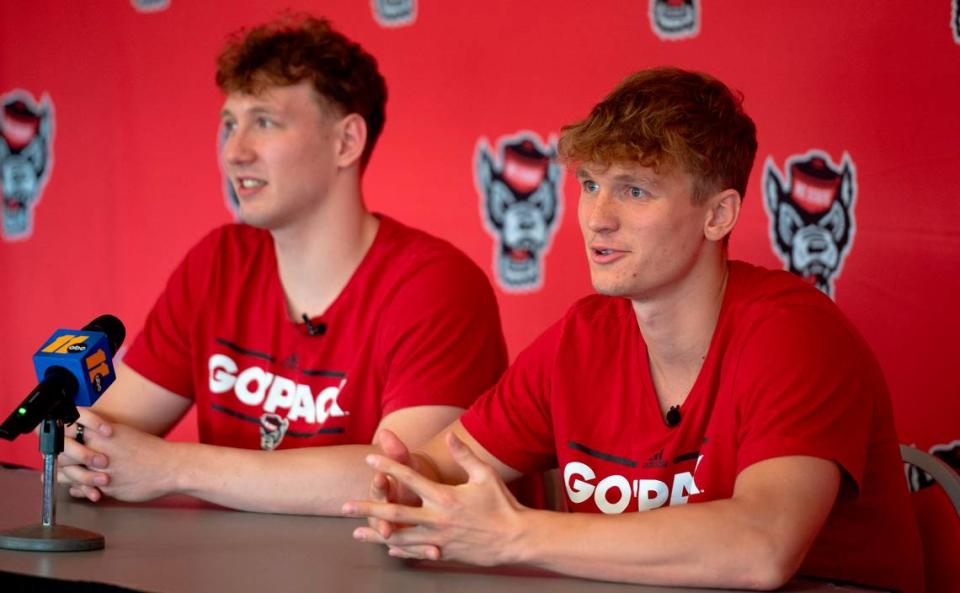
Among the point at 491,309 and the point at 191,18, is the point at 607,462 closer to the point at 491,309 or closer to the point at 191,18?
the point at 491,309

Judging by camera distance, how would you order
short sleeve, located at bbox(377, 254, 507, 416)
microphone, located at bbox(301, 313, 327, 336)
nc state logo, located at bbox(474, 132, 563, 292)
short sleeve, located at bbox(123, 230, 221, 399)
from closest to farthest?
short sleeve, located at bbox(377, 254, 507, 416)
microphone, located at bbox(301, 313, 327, 336)
short sleeve, located at bbox(123, 230, 221, 399)
nc state logo, located at bbox(474, 132, 563, 292)

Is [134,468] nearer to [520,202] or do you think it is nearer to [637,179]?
[637,179]

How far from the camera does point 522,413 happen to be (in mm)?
1969

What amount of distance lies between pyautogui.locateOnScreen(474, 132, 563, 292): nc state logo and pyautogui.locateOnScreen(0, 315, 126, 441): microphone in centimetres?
142

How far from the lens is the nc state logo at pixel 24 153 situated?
362cm

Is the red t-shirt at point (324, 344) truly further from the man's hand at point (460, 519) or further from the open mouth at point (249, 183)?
the man's hand at point (460, 519)

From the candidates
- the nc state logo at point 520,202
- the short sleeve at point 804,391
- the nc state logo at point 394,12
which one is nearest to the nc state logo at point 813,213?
the nc state logo at point 520,202

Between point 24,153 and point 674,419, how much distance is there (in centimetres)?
241

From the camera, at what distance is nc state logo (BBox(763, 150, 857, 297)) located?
2553 millimetres

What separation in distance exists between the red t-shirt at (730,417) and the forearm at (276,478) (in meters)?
0.20

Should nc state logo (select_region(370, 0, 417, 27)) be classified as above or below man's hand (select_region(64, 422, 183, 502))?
above

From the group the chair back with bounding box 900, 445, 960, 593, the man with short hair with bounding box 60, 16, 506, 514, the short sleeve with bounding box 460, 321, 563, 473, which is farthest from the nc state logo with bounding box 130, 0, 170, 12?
the chair back with bounding box 900, 445, 960, 593

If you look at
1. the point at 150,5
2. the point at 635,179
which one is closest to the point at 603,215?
the point at 635,179

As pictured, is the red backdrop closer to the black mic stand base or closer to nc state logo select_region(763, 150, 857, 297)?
nc state logo select_region(763, 150, 857, 297)
